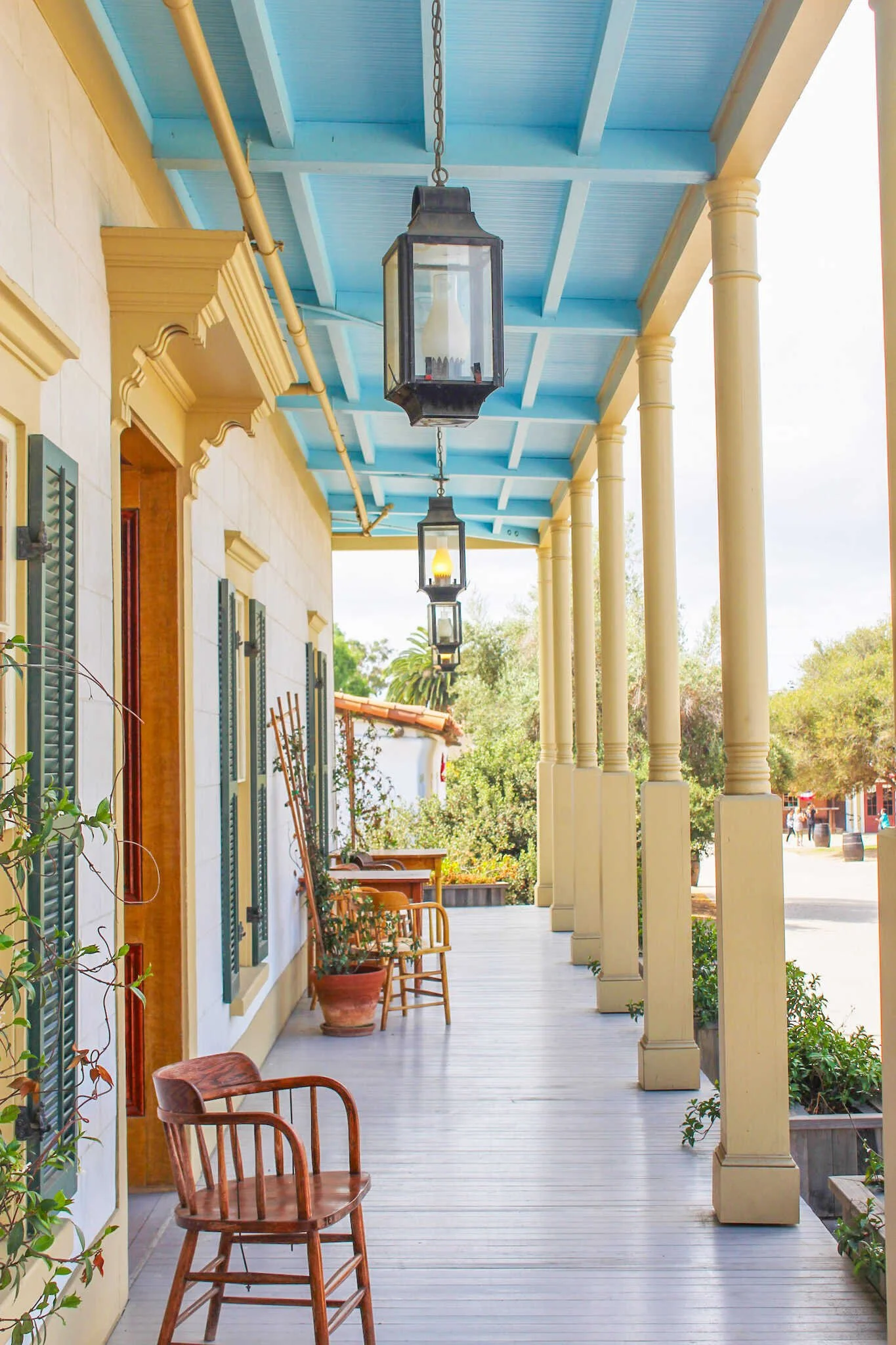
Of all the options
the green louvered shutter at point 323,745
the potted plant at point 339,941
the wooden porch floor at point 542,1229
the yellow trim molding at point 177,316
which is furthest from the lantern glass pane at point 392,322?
the green louvered shutter at point 323,745

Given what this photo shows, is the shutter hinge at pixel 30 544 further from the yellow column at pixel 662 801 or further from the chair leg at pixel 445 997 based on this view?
the chair leg at pixel 445 997

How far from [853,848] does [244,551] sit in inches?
925

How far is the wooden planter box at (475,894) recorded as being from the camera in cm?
1295

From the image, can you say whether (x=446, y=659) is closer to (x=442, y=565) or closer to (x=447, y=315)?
(x=442, y=565)

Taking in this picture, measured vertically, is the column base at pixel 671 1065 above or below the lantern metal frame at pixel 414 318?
below

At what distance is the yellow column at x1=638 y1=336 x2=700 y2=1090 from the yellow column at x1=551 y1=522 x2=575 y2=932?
173 inches

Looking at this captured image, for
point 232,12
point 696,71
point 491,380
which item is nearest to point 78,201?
point 232,12

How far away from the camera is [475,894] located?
12992 millimetres

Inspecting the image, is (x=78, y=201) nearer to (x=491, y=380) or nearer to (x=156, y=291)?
(x=156, y=291)

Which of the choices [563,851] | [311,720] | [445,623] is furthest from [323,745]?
[445,623]

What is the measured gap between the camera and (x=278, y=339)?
427 cm

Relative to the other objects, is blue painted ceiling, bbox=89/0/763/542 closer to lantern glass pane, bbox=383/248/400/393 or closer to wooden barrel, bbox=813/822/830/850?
lantern glass pane, bbox=383/248/400/393

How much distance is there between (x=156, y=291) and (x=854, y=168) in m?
21.1

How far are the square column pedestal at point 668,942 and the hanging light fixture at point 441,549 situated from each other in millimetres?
2632
